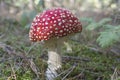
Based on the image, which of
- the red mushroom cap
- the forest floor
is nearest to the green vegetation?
the forest floor

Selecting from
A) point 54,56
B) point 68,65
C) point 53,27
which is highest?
point 53,27

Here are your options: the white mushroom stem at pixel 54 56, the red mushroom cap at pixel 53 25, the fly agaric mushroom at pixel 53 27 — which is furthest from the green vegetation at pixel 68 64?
the red mushroom cap at pixel 53 25

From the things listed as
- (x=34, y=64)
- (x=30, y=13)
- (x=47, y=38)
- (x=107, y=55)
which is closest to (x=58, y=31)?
(x=47, y=38)

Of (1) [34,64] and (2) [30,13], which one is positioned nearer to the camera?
(1) [34,64]

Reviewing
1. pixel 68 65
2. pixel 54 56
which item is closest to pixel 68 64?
pixel 68 65

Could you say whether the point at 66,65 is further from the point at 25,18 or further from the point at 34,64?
the point at 25,18

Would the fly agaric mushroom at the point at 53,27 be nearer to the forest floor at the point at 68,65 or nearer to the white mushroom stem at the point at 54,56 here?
the white mushroom stem at the point at 54,56

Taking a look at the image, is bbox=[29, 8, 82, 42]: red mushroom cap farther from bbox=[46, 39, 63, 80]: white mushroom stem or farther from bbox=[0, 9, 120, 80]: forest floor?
bbox=[0, 9, 120, 80]: forest floor

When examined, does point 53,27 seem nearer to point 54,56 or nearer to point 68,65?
point 54,56
